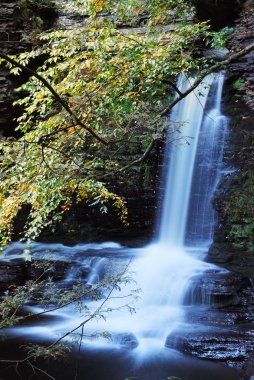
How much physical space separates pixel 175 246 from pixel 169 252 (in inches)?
16.8

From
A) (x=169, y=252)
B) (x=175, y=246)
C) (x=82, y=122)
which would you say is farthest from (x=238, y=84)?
(x=82, y=122)

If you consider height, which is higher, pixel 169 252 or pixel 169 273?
pixel 169 252

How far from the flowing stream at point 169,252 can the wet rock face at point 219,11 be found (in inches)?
73.5

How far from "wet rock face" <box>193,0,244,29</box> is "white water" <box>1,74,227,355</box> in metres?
1.88

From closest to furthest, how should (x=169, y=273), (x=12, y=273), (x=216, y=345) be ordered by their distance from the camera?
(x=216, y=345), (x=169, y=273), (x=12, y=273)

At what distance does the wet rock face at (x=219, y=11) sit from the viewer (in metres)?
10.8

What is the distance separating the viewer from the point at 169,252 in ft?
29.2

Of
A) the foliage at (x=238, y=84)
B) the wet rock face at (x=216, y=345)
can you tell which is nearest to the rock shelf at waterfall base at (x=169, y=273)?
the wet rock face at (x=216, y=345)

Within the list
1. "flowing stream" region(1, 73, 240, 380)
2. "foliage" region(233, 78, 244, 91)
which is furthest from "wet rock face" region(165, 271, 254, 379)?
"foliage" region(233, 78, 244, 91)

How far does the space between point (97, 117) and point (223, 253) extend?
16.7 ft

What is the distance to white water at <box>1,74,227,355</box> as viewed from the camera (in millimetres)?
5871

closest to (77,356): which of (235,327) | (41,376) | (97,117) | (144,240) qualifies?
(41,376)

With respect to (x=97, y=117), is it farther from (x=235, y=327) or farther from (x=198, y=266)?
(x=198, y=266)

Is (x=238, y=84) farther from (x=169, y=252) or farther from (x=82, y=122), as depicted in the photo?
(x=82, y=122)
